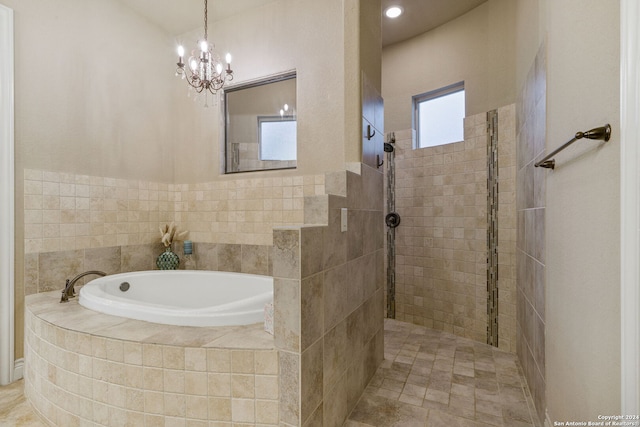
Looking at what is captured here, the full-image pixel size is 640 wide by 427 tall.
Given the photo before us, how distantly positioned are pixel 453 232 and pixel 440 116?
1.29m

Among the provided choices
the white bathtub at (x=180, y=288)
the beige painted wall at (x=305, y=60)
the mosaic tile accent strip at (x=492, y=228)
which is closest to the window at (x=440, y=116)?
the mosaic tile accent strip at (x=492, y=228)

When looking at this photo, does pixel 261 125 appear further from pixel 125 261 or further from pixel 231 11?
pixel 125 261

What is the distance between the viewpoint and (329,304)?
1.46 metres

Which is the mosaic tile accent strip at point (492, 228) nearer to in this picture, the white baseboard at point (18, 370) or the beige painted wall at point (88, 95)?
the beige painted wall at point (88, 95)

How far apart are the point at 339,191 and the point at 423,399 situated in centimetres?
→ 135

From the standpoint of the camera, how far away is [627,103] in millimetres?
725

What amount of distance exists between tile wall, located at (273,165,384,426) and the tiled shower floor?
0.46ft

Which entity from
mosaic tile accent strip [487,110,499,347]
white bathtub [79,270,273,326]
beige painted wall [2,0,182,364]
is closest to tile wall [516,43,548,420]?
mosaic tile accent strip [487,110,499,347]

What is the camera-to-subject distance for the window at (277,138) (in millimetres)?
2604

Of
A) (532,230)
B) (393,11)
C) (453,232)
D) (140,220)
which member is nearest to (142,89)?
(140,220)

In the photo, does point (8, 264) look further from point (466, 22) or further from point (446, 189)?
point (466, 22)

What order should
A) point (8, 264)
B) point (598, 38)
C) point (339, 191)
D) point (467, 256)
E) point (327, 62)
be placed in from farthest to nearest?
point (467, 256) < point (327, 62) < point (8, 264) < point (339, 191) < point (598, 38)

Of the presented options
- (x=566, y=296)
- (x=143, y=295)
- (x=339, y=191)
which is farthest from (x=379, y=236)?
(x=143, y=295)

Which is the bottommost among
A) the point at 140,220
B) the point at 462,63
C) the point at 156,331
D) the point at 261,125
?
the point at 156,331
